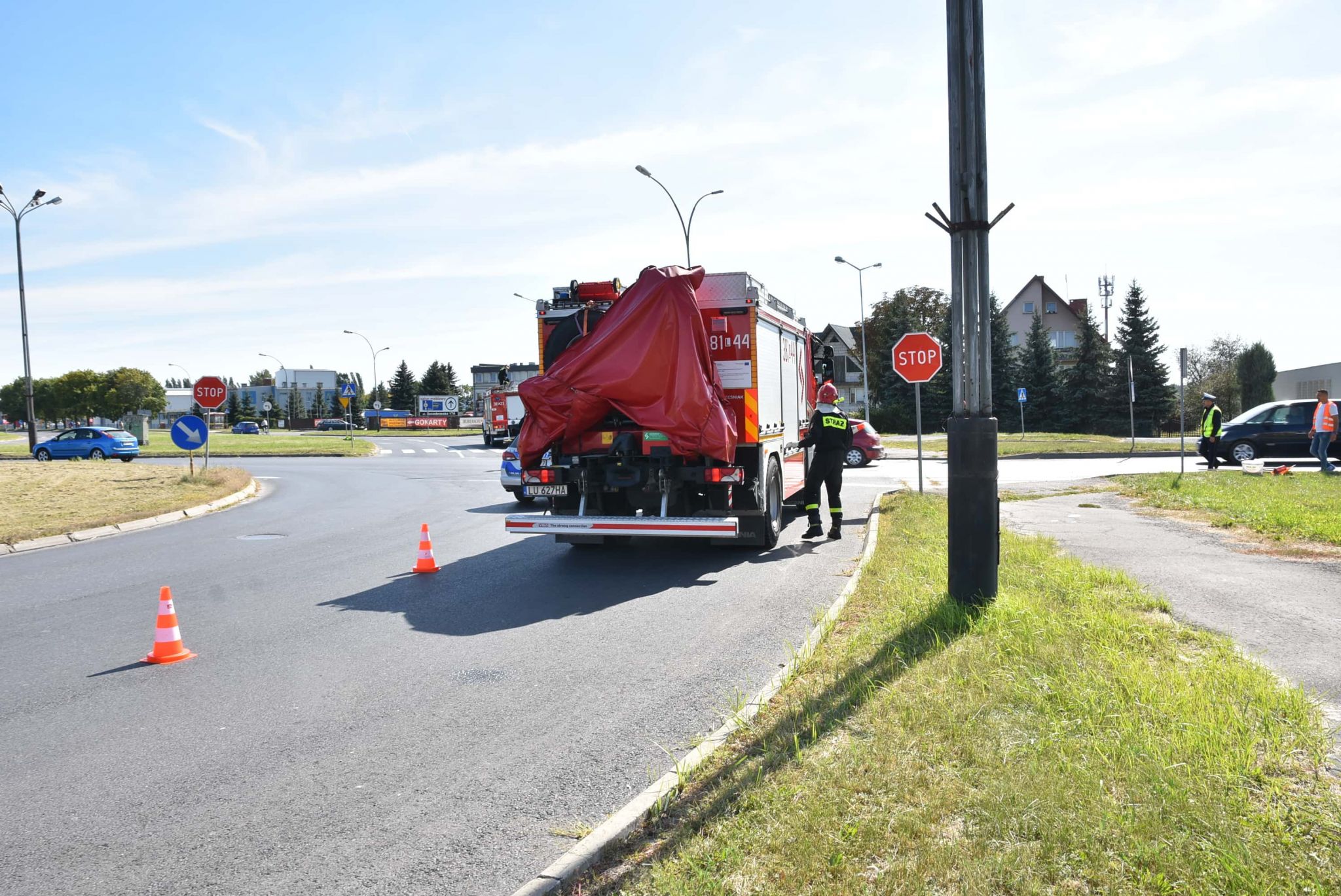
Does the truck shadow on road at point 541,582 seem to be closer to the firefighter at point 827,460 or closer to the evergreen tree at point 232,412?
the firefighter at point 827,460

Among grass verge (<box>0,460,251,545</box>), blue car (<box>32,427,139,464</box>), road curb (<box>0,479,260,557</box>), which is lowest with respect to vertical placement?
road curb (<box>0,479,260,557</box>)

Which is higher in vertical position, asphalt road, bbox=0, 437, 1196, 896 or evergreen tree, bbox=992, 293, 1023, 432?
evergreen tree, bbox=992, 293, 1023, 432

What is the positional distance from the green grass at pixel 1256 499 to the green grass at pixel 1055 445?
1285 cm

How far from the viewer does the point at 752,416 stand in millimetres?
10539

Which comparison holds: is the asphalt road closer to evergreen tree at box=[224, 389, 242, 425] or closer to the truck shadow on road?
the truck shadow on road

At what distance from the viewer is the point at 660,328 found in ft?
32.0

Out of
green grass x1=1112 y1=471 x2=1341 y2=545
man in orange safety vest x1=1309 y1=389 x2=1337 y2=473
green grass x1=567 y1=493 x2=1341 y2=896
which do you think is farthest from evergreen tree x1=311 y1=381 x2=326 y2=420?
green grass x1=567 y1=493 x2=1341 y2=896

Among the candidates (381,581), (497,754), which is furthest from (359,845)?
(381,581)

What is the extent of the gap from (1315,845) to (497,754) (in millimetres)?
3288

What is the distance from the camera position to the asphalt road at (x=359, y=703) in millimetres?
3549

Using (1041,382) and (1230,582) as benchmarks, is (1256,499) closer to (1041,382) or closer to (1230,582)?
(1230,582)

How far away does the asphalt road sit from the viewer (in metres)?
3.55

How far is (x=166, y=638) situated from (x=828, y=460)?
7.91 metres

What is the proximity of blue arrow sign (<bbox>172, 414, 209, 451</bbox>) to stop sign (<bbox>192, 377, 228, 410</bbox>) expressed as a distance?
142 centimetres
